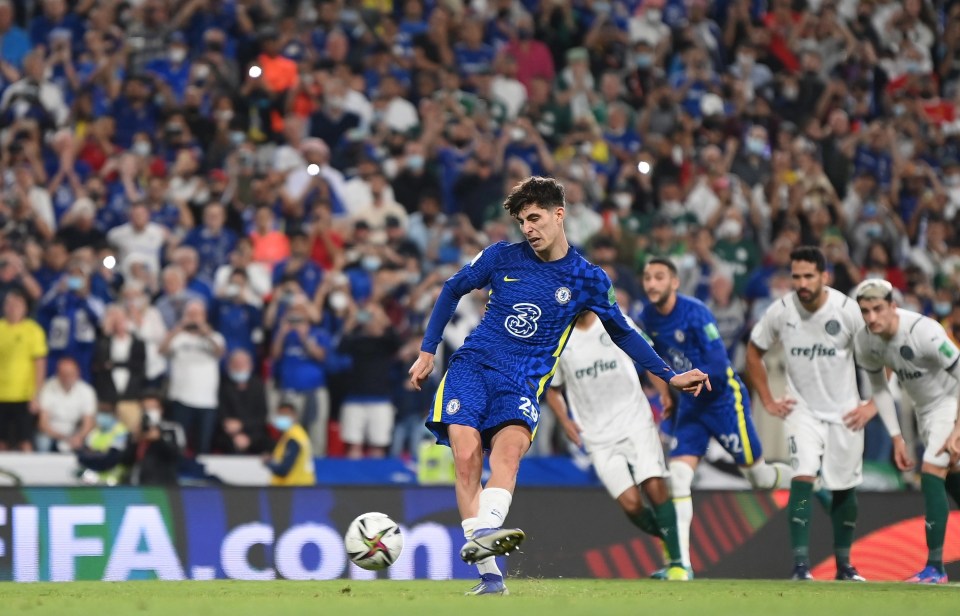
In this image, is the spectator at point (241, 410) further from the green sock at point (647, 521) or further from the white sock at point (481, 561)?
the white sock at point (481, 561)

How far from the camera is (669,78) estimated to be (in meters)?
21.5

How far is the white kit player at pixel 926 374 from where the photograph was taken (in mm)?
11320

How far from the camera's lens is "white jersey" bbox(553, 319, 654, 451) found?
12219 mm

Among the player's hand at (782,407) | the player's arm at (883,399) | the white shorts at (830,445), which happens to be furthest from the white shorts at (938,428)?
the player's hand at (782,407)

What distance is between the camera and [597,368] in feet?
40.2

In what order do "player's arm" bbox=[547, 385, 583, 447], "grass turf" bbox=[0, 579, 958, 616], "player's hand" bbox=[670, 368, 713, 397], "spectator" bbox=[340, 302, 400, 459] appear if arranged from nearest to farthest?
"grass turf" bbox=[0, 579, 958, 616] < "player's hand" bbox=[670, 368, 713, 397] < "player's arm" bbox=[547, 385, 583, 447] < "spectator" bbox=[340, 302, 400, 459]

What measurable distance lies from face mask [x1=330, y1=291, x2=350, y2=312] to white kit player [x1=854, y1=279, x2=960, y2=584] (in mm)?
6452

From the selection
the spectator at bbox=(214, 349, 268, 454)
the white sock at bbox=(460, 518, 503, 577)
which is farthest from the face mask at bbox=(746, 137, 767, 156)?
the white sock at bbox=(460, 518, 503, 577)

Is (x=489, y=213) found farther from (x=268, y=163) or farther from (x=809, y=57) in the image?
(x=809, y=57)

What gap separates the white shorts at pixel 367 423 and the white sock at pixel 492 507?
316 inches

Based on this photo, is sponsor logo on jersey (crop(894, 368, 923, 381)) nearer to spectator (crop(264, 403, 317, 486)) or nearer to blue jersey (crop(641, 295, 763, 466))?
blue jersey (crop(641, 295, 763, 466))

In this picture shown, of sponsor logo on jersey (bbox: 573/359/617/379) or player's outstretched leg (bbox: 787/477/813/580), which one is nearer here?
player's outstretched leg (bbox: 787/477/813/580)

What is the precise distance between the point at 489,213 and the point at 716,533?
19.8 ft

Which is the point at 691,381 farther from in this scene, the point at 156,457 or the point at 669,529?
the point at 156,457
